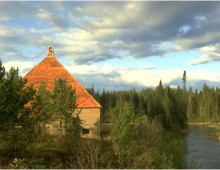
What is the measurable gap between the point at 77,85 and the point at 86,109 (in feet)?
10.2

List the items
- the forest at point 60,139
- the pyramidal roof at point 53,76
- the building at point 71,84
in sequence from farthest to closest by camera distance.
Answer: the pyramidal roof at point 53,76
the building at point 71,84
the forest at point 60,139

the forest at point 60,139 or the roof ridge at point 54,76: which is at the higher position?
the roof ridge at point 54,76

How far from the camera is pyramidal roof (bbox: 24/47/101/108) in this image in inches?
1503

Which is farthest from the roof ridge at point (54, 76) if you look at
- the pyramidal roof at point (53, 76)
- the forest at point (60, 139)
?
the forest at point (60, 139)

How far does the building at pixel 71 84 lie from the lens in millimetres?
36906

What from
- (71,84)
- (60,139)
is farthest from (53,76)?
(60,139)

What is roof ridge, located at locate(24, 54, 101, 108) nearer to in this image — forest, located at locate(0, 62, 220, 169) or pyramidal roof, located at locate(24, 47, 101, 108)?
pyramidal roof, located at locate(24, 47, 101, 108)

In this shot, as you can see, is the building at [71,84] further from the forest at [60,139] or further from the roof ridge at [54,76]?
the forest at [60,139]

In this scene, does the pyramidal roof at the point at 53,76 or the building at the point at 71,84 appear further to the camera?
the pyramidal roof at the point at 53,76

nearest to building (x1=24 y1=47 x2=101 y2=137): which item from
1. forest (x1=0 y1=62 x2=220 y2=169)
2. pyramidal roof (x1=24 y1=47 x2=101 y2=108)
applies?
pyramidal roof (x1=24 y1=47 x2=101 y2=108)

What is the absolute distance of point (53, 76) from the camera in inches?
1547

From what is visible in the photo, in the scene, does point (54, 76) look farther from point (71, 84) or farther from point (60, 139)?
point (60, 139)

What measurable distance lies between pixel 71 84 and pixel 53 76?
225 cm

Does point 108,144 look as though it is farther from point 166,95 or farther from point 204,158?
point 166,95
